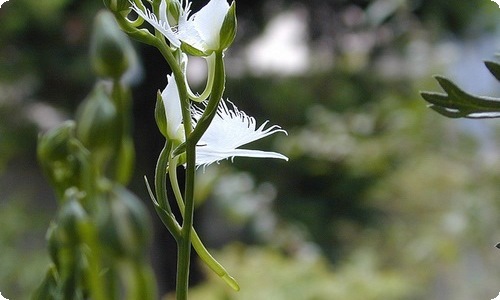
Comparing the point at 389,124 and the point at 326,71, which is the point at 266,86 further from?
the point at 389,124

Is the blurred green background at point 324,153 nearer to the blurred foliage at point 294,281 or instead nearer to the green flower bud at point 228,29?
the blurred foliage at point 294,281

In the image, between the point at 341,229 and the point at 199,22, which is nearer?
the point at 199,22

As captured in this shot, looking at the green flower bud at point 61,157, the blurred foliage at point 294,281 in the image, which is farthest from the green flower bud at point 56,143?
the blurred foliage at point 294,281

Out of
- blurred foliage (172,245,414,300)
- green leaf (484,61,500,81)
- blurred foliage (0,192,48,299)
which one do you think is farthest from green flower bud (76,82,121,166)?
blurred foliage (0,192,48,299)

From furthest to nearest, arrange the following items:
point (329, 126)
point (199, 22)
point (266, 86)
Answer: point (266, 86)
point (329, 126)
point (199, 22)

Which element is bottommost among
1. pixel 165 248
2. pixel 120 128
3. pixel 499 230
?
pixel 165 248

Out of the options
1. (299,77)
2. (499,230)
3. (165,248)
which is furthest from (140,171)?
(499,230)

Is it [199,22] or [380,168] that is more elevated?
[199,22]
